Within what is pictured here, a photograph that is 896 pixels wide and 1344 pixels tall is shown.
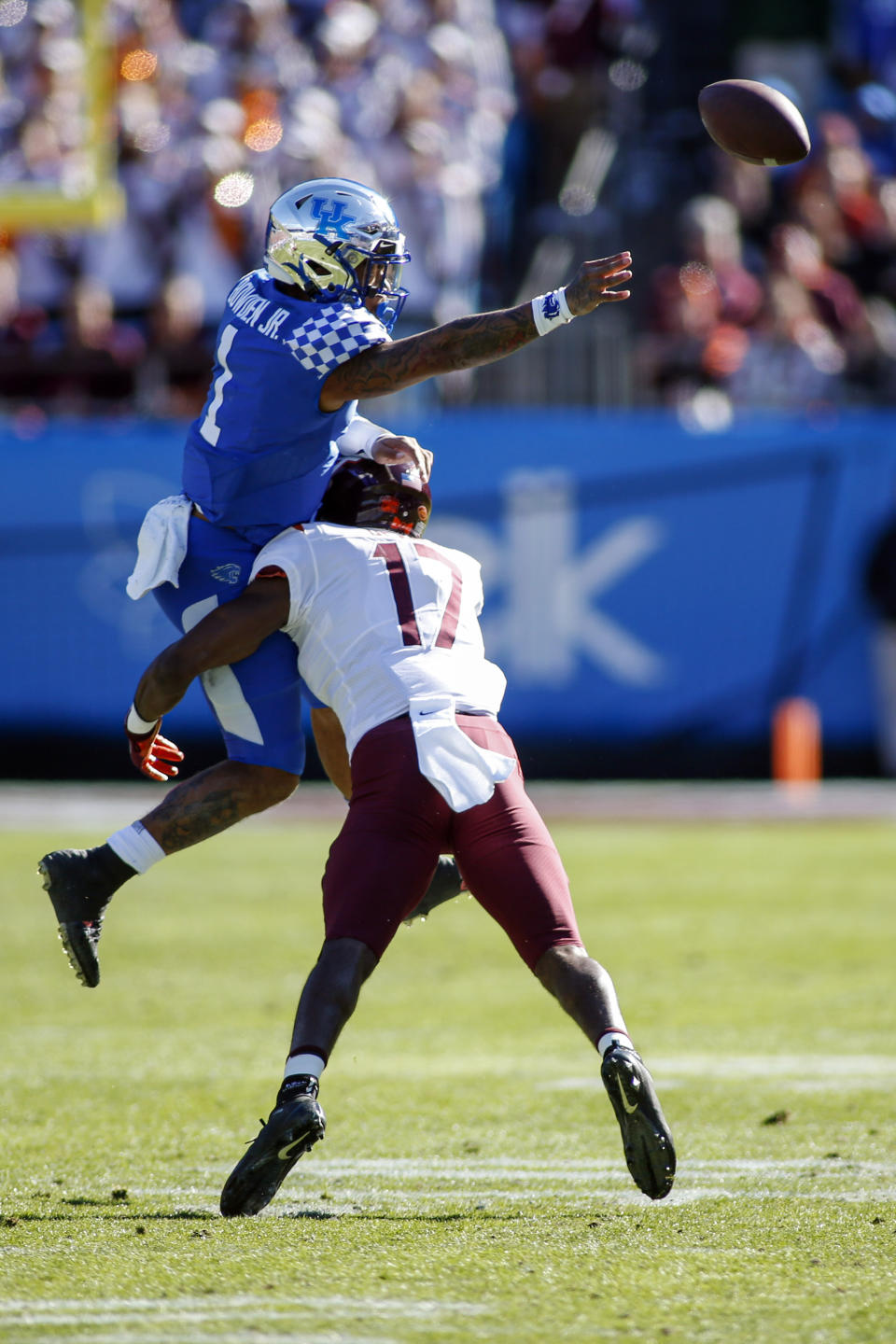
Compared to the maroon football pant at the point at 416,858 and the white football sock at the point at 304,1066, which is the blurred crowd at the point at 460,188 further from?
the white football sock at the point at 304,1066

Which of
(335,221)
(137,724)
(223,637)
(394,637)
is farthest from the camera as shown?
(137,724)

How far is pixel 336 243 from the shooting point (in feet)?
14.3

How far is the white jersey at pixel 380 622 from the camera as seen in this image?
158 inches

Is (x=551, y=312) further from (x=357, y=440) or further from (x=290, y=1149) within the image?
(x=290, y=1149)

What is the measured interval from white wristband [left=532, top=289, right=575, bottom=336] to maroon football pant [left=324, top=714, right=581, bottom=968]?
35.1 inches

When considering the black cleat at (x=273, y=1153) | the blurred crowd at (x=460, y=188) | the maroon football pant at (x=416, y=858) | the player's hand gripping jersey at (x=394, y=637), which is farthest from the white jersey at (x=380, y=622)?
the blurred crowd at (x=460, y=188)

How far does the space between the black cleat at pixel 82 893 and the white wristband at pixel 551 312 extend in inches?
61.8

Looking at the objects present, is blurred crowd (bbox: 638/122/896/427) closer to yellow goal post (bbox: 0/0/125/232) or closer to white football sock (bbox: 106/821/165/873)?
yellow goal post (bbox: 0/0/125/232)

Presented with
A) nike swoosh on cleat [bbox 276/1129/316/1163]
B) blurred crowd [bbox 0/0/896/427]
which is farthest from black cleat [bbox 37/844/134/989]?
blurred crowd [bbox 0/0/896/427]

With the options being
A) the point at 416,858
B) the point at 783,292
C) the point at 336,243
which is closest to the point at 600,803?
the point at 783,292

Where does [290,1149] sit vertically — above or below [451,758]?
below

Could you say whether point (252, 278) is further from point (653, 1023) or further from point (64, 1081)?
point (653, 1023)

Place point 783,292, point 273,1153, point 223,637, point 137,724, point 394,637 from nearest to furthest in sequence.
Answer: point 273,1153 → point 394,637 → point 223,637 → point 137,724 → point 783,292

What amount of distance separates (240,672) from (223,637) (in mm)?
258
